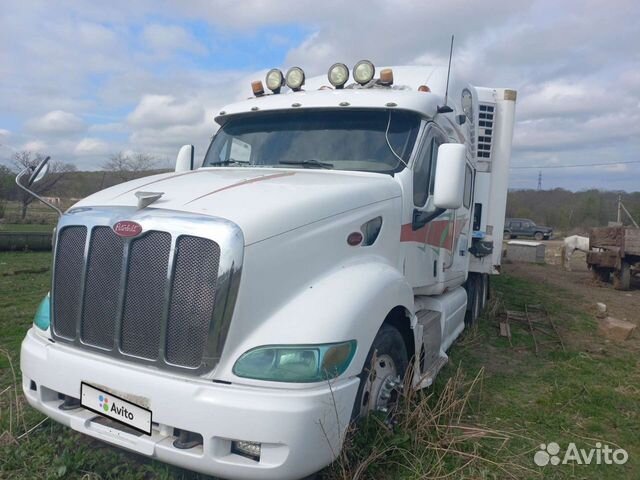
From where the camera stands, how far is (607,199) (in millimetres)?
45344

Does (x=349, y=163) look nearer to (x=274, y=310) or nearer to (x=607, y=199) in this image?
(x=274, y=310)

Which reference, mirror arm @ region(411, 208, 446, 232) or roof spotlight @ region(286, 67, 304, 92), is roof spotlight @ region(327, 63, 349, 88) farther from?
mirror arm @ region(411, 208, 446, 232)

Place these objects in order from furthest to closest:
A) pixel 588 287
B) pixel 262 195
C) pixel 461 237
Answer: pixel 588 287 < pixel 461 237 < pixel 262 195

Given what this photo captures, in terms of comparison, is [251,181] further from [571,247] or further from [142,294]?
[571,247]

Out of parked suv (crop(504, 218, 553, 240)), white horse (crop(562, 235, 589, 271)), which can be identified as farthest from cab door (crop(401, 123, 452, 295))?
parked suv (crop(504, 218, 553, 240))

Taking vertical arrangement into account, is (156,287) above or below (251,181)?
below

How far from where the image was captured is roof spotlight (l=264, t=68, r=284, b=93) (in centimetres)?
519

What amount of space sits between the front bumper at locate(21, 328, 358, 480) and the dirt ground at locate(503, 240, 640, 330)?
682cm

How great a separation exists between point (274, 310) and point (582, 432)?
3006 mm

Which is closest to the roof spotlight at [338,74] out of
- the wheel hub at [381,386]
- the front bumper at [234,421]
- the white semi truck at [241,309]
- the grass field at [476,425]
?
the white semi truck at [241,309]

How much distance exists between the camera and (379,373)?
3516 mm

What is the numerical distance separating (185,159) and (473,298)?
4.94 metres

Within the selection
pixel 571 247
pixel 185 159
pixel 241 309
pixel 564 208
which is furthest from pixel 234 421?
pixel 564 208

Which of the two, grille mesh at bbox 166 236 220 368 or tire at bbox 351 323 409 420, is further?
tire at bbox 351 323 409 420
